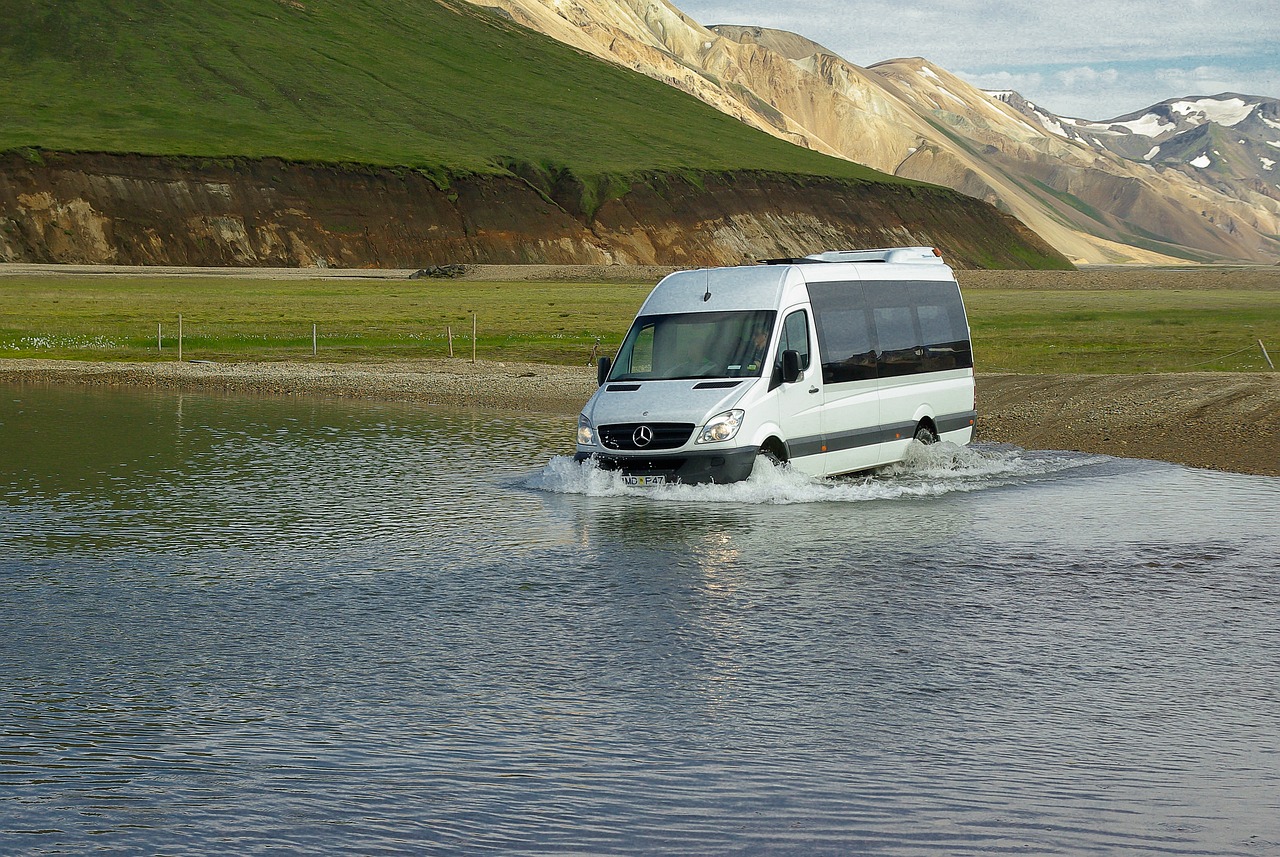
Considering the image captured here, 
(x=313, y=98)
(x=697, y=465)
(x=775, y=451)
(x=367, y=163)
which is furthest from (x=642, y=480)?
(x=313, y=98)

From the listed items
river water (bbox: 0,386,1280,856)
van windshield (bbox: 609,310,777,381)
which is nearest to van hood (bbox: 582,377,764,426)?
van windshield (bbox: 609,310,777,381)

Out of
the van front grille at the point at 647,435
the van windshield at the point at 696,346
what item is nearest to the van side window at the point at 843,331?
the van windshield at the point at 696,346

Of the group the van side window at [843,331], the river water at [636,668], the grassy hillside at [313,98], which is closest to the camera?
the river water at [636,668]

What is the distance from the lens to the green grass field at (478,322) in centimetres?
4122

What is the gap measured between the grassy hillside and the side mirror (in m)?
121

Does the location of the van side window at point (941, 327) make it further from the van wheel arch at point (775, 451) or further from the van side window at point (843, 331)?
the van wheel arch at point (775, 451)

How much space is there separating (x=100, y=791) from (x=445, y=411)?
20330mm

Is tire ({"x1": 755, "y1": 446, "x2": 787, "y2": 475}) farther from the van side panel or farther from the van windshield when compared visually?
the van windshield

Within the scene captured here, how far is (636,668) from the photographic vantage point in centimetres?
851

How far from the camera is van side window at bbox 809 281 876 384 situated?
16797 millimetres

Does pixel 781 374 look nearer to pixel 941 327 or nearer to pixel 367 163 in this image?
pixel 941 327

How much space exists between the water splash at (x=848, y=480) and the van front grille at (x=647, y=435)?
367 mm

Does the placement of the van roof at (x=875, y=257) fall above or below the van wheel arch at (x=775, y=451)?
above

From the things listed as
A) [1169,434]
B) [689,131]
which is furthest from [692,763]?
[689,131]
